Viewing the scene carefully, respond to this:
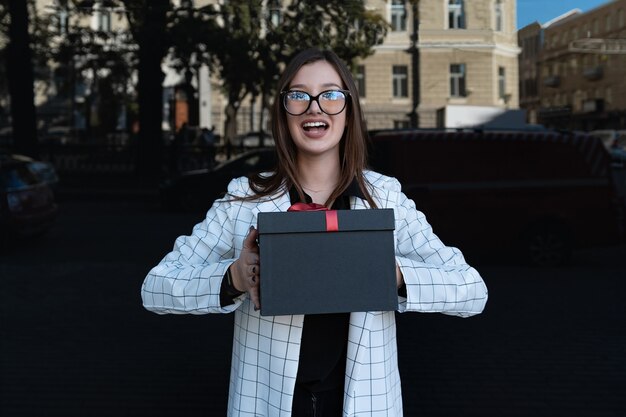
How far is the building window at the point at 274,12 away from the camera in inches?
276

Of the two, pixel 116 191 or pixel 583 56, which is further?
pixel 116 191

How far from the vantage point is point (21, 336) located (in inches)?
261

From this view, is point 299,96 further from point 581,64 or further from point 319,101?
point 581,64

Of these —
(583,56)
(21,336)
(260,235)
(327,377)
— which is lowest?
(21,336)

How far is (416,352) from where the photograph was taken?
6043mm

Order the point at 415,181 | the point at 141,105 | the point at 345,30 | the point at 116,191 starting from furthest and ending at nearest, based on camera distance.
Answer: the point at 116,191, the point at 141,105, the point at 415,181, the point at 345,30

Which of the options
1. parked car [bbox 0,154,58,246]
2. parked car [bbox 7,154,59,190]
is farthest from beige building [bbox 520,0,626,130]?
parked car [bbox 7,154,59,190]

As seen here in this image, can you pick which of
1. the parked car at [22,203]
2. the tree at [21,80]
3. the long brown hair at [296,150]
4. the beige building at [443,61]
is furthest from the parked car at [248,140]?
the long brown hair at [296,150]

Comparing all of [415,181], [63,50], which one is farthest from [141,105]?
[415,181]

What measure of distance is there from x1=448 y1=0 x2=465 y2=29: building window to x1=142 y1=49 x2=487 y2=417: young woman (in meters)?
3.98

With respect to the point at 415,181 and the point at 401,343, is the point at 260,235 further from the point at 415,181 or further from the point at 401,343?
the point at 415,181

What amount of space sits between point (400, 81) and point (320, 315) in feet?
14.7

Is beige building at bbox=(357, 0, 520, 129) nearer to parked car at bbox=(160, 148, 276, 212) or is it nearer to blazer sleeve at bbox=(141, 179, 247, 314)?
parked car at bbox=(160, 148, 276, 212)

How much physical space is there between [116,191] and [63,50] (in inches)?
127
